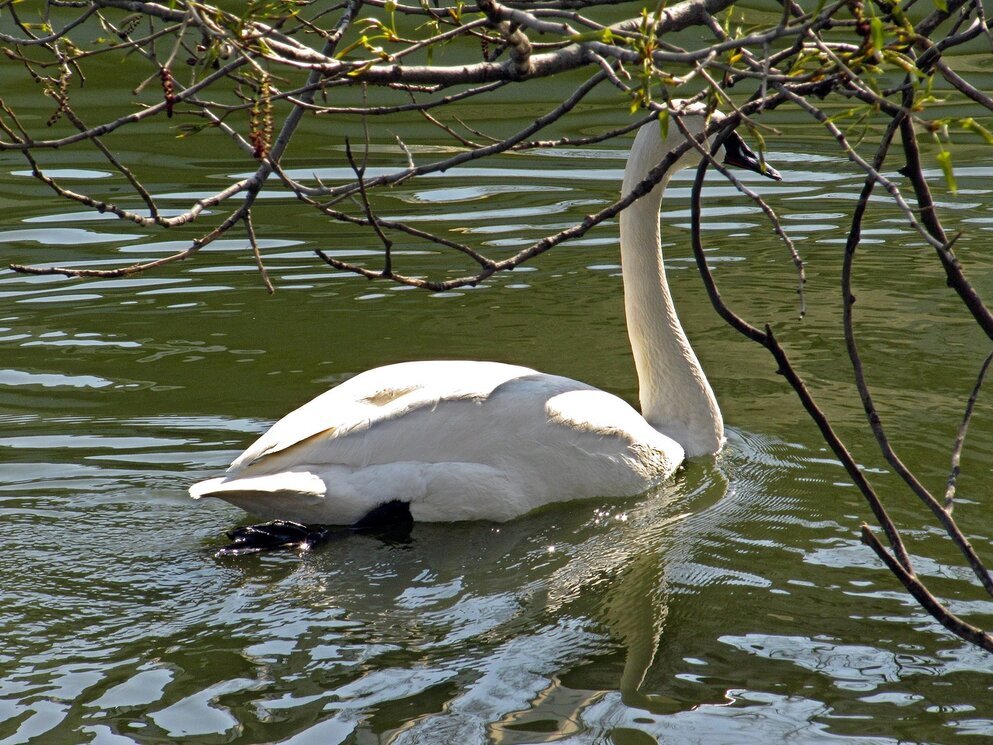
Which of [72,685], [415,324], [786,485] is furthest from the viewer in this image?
[415,324]

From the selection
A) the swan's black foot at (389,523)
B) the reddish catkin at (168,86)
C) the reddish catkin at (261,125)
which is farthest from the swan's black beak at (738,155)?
the reddish catkin at (168,86)

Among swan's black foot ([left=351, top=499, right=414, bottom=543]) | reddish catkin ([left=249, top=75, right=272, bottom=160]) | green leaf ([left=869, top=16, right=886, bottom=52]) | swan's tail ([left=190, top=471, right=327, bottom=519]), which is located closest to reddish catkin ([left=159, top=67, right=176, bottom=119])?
reddish catkin ([left=249, top=75, right=272, bottom=160])

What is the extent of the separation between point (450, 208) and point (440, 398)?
5.64 metres

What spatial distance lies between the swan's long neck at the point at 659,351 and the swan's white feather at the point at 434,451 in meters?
0.75

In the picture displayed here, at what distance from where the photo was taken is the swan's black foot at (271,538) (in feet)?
18.2

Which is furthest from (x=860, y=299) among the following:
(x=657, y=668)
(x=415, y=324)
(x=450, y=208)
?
(x=657, y=668)

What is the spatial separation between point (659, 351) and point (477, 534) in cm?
158

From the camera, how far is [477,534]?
5.74 m

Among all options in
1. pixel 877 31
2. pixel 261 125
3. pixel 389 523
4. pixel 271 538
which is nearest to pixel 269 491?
pixel 271 538

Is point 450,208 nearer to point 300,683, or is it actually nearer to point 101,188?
point 101,188

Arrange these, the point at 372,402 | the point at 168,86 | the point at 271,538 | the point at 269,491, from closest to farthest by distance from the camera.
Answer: the point at 168,86 < the point at 269,491 < the point at 271,538 < the point at 372,402

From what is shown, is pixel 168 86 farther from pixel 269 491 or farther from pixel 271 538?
pixel 271 538

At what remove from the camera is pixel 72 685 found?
433 centimetres

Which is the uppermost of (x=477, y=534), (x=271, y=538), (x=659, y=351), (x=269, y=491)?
(x=659, y=351)
